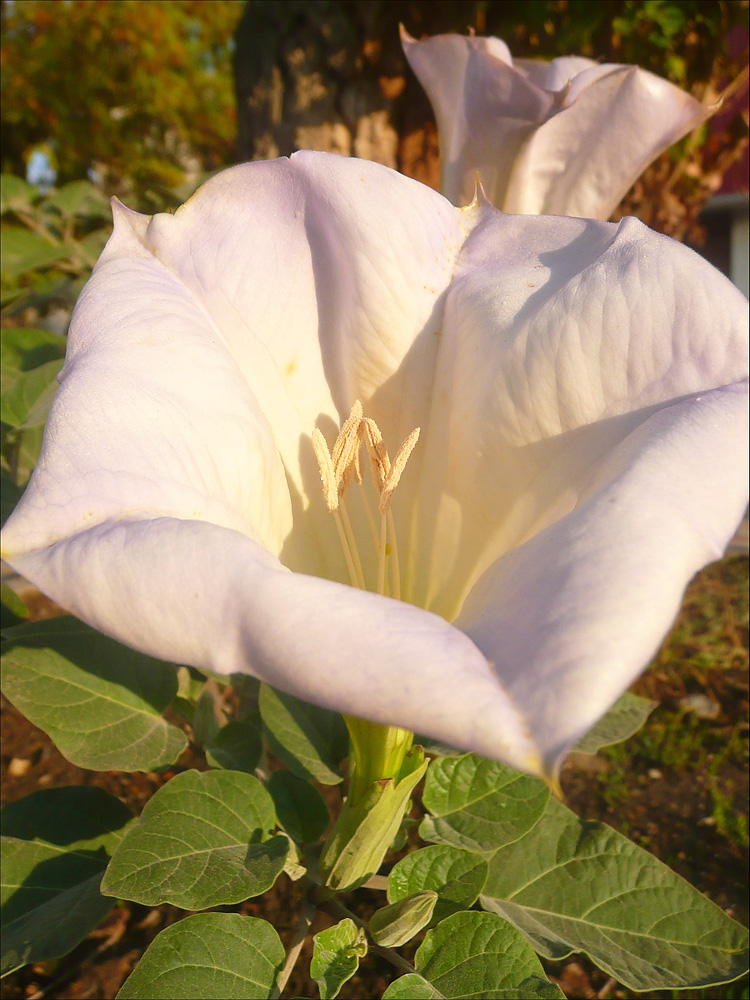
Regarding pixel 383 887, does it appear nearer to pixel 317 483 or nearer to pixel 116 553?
pixel 317 483

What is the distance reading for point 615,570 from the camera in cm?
45

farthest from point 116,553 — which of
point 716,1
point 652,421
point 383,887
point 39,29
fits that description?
point 39,29

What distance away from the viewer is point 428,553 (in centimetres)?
86

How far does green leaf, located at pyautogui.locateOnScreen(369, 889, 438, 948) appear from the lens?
0.72 meters

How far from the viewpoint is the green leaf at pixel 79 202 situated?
166 cm

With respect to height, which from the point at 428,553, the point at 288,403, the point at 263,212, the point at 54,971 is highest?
the point at 263,212

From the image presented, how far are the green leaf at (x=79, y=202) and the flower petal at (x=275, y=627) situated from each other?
1.32 m

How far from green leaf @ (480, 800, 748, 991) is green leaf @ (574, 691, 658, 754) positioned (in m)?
0.15

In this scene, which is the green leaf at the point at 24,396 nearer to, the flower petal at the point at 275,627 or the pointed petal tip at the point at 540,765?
the flower petal at the point at 275,627

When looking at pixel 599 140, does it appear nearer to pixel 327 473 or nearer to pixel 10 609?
pixel 327 473

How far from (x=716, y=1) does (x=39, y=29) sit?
4775 mm

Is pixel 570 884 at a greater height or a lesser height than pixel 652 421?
lesser

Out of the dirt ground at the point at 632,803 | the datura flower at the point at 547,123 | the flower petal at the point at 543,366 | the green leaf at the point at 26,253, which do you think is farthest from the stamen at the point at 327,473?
the green leaf at the point at 26,253

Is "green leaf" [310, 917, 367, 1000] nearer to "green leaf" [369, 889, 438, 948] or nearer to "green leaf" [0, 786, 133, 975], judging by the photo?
"green leaf" [369, 889, 438, 948]
